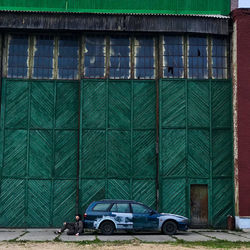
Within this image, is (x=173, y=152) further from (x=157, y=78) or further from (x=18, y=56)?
(x=18, y=56)

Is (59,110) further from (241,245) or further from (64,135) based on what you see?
(241,245)

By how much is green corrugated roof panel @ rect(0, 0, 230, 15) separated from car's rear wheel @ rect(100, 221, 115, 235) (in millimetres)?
11573

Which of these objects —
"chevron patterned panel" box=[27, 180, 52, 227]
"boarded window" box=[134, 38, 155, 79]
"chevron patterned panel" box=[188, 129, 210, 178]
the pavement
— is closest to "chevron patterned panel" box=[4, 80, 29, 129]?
"chevron patterned panel" box=[27, 180, 52, 227]

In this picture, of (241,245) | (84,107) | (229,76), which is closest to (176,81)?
(229,76)

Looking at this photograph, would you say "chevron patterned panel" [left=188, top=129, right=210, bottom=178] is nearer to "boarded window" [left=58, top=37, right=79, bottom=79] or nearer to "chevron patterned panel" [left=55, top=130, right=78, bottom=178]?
"chevron patterned panel" [left=55, top=130, right=78, bottom=178]

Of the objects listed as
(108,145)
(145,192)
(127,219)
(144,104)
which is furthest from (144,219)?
(144,104)

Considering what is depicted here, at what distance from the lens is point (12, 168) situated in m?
22.9

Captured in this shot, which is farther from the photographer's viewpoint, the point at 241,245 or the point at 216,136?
the point at 216,136

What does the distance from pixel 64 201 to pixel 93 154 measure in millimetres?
2882

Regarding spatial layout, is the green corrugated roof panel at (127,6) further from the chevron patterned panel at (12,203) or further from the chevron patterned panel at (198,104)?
the chevron patterned panel at (12,203)

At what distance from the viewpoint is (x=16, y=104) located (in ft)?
76.4

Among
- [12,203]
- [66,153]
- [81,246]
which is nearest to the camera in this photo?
[81,246]

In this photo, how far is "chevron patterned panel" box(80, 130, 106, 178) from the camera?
75.5 ft

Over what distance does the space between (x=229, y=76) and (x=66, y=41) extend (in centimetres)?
912
